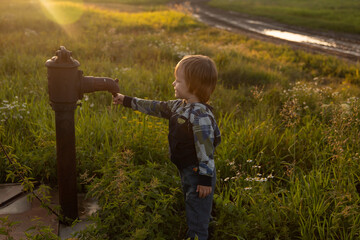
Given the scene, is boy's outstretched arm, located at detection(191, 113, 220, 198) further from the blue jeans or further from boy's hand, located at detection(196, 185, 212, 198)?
the blue jeans

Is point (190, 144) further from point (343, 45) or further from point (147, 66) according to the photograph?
point (343, 45)

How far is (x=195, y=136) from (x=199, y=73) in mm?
393

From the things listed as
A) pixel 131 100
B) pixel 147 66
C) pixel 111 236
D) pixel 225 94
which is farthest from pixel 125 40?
pixel 111 236

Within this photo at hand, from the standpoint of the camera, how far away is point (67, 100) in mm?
2121

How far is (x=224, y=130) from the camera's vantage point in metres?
3.72

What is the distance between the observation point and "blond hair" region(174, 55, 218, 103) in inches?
A: 84.5

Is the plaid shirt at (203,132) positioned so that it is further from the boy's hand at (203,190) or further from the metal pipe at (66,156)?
the metal pipe at (66,156)

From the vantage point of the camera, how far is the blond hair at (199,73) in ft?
7.04

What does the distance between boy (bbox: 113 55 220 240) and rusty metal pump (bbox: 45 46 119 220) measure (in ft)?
1.60

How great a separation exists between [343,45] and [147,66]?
9074mm

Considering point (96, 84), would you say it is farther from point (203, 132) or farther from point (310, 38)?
point (310, 38)

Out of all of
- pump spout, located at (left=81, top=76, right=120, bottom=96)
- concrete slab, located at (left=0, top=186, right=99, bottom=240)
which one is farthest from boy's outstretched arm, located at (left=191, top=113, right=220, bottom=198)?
concrete slab, located at (left=0, top=186, right=99, bottom=240)

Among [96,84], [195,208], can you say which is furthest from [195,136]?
→ [96,84]

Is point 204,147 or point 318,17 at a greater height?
point 318,17
